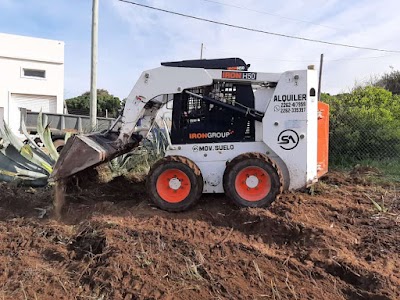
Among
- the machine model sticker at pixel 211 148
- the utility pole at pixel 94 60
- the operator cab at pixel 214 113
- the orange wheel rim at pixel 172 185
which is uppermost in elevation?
the utility pole at pixel 94 60

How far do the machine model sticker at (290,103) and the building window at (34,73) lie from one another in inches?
846

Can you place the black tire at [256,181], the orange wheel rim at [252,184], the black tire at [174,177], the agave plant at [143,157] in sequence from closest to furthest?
the black tire at [256,181] → the orange wheel rim at [252,184] → the black tire at [174,177] → the agave plant at [143,157]

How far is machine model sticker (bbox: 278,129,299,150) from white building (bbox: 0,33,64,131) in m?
20.0

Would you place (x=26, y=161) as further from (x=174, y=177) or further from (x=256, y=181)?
(x=256, y=181)

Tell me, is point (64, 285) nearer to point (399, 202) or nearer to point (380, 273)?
point (380, 273)

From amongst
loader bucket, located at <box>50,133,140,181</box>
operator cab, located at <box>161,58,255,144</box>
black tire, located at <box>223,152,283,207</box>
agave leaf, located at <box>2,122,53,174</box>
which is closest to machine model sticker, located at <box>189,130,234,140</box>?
operator cab, located at <box>161,58,255,144</box>

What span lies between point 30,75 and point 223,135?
21.2m

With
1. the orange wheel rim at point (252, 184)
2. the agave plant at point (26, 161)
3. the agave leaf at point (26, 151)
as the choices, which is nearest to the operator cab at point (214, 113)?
the orange wheel rim at point (252, 184)

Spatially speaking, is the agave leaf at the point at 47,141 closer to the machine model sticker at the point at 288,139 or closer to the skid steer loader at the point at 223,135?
the skid steer loader at the point at 223,135

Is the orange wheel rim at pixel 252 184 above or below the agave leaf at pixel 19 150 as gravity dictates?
below

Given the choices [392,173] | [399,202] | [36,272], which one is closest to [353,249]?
[399,202]

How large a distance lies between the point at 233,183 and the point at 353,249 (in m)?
1.69

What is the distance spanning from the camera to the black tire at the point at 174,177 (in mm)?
5496

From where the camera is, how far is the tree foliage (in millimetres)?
9844
